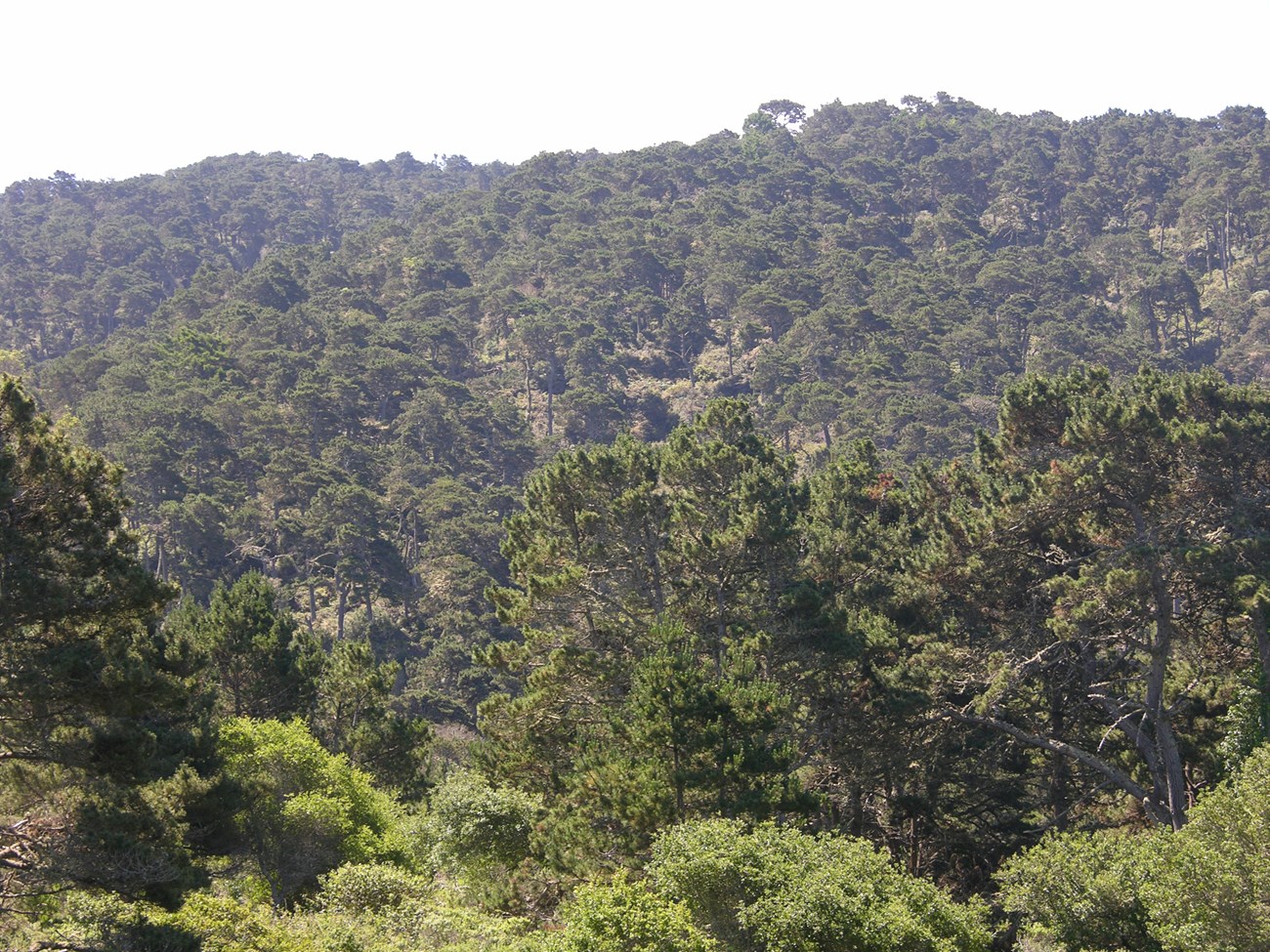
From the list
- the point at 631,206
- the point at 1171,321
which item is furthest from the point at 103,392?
the point at 1171,321

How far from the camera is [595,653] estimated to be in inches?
933

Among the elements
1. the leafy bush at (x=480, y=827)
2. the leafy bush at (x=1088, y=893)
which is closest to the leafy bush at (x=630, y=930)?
the leafy bush at (x=1088, y=893)

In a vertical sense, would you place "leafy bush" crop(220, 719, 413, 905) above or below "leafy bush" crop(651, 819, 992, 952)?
below

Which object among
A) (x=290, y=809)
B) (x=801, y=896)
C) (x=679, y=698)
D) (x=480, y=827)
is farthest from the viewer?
(x=480, y=827)

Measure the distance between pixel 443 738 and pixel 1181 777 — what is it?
3197 centimetres

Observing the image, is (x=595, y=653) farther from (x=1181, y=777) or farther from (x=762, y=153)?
(x=762, y=153)

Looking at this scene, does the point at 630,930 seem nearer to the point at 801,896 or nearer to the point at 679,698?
the point at 801,896

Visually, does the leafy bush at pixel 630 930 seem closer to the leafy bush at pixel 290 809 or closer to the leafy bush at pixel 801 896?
the leafy bush at pixel 801 896

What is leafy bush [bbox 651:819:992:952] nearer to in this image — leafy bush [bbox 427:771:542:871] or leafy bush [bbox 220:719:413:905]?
leafy bush [bbox 427:771:542:871]

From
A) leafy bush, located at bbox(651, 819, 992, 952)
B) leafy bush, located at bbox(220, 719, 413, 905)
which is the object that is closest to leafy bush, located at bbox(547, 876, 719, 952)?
leafy bush, located at bbox(651, 819, 992, 952)

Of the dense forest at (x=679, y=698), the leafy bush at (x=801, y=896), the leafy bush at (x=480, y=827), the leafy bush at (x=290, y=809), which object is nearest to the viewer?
the leafy bush at (x=801, y=896)

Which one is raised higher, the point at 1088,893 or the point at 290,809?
the point at 1088,893

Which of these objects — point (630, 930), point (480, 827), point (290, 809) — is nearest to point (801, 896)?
point (630, 930)

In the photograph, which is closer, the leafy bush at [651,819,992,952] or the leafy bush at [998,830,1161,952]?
the leafy bush at [651,819,992,952]
